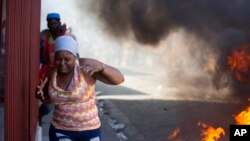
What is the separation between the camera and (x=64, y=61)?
11.7 feet

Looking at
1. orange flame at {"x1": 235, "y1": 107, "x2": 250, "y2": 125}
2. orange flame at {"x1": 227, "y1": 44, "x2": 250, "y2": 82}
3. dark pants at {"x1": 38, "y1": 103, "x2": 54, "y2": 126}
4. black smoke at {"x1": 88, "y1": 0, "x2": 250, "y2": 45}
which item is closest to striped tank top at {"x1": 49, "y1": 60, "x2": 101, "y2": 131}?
dark pants at {"x1": 38, "y1": 103, "x2": 54, "y2": 126}

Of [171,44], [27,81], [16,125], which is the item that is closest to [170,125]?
[171,44]

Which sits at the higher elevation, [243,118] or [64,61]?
[64,61]

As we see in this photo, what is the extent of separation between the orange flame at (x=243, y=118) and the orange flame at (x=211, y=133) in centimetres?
53

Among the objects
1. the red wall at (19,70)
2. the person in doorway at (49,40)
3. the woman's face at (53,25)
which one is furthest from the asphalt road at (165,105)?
the red wall at (19,70)

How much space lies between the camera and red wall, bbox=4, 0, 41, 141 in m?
3.99

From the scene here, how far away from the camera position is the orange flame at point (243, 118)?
8041 mm

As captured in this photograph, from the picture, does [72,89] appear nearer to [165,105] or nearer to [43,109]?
[43,109]

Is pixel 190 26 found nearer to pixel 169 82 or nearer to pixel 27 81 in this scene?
pixel 169 82

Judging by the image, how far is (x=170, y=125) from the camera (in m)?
7.66

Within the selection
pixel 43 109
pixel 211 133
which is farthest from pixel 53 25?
pixel 211 133

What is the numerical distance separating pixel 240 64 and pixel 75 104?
6.00 m

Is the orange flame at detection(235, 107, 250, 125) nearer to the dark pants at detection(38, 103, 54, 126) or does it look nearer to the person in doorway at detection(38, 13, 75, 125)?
the dark pants at detection(38, 103, 54, 126)

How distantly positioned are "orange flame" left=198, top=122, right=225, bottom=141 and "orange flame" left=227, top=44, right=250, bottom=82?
1642 mm
